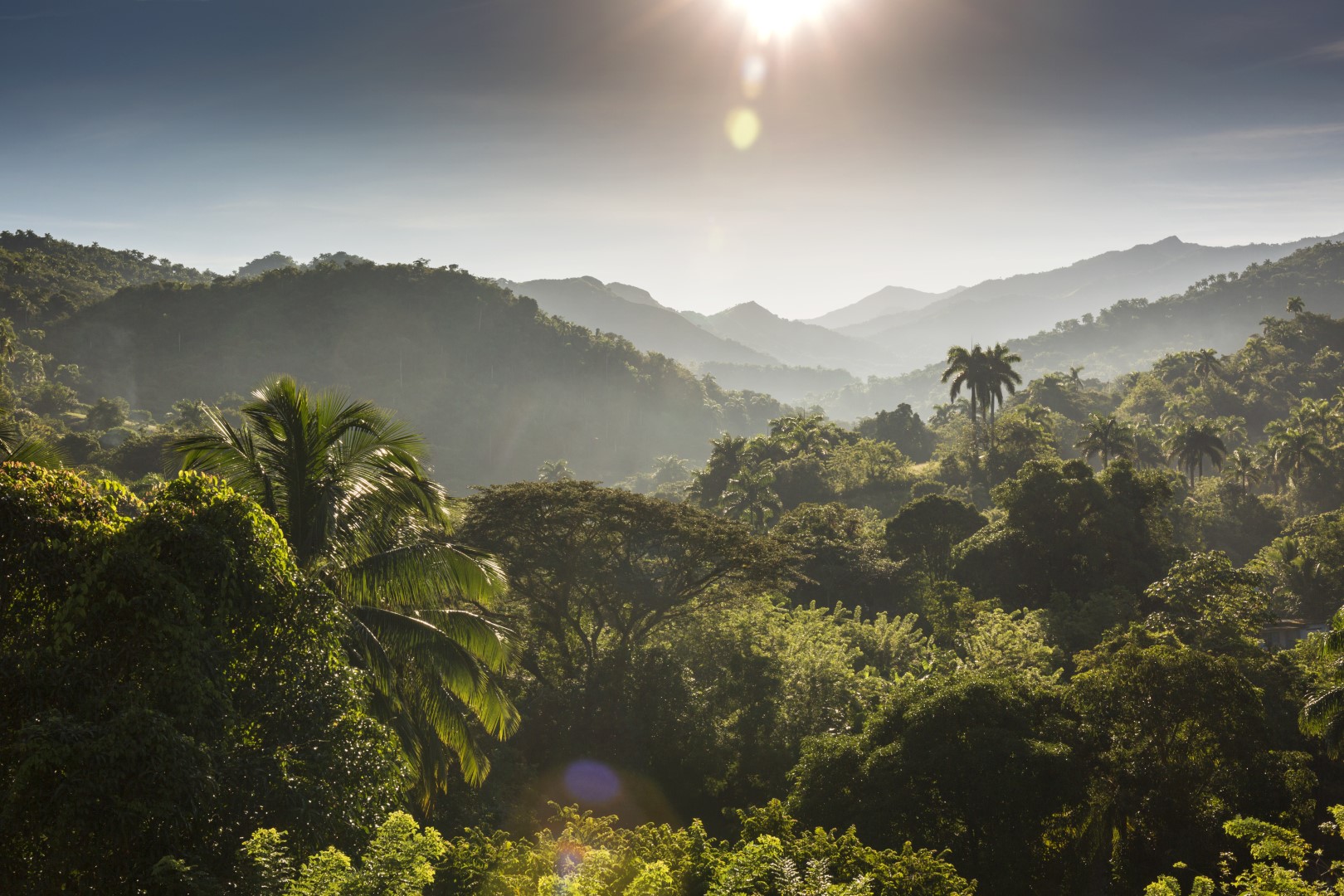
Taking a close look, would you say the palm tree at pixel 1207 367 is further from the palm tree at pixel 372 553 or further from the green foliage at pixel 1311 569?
the palm tree at pixel 372 553

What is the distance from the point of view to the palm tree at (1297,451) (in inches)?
1919

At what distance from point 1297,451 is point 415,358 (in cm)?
11817

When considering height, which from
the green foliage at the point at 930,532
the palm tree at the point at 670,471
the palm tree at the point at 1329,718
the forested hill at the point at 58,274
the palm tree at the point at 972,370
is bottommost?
the palm tree at the point at 670,471

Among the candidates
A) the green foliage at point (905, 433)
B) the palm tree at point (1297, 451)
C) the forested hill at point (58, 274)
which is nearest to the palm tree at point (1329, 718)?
the palm tree at point (1297, 451)

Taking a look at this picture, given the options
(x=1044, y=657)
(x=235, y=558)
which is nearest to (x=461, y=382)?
(x=1044, y=657)

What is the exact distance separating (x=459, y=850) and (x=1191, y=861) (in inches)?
→ 460

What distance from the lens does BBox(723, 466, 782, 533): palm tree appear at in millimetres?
47062

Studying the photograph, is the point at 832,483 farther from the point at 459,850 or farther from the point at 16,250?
the point at 16,250

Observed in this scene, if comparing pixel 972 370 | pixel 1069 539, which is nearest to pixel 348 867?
pixel 1069 539

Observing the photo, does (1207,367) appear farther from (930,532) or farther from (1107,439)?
(930,532)

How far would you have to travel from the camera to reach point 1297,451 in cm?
4878

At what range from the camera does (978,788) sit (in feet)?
39.0

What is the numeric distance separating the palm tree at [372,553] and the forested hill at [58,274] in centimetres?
12025

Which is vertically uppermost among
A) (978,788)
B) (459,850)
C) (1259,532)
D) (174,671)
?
(174,671)
